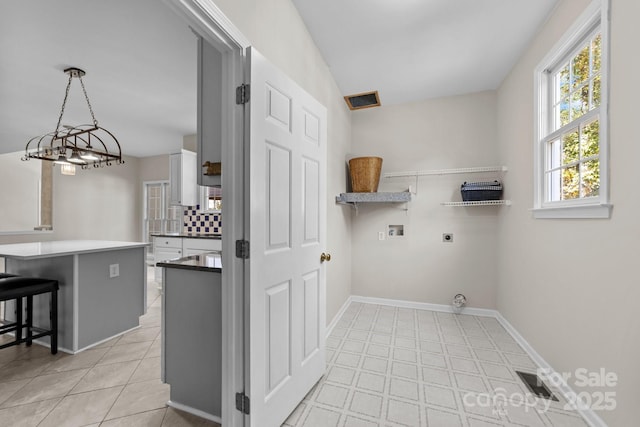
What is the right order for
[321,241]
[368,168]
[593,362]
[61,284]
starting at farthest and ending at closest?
[368,168] → [61,284] → [321,241] → [593,362]

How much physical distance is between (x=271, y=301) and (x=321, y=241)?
65 cm

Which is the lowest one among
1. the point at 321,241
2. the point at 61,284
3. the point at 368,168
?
the point at 61,284

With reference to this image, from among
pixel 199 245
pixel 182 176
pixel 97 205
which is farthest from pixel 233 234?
pixel 97 205

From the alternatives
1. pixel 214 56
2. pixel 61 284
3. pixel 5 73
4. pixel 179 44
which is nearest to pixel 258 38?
pixel 214 56

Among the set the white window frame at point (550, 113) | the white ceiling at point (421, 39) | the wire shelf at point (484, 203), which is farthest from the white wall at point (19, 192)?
the white window frame at point (550, 113)

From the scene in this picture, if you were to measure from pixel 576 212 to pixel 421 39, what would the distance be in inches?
70.2

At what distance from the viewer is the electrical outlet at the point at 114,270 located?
2.61 m

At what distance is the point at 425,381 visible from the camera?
6.44 feet

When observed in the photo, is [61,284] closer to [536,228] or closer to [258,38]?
[258,38]

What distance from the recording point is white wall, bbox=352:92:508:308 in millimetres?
3271

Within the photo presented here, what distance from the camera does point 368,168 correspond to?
3.24 metres

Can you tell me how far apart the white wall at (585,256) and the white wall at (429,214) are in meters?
0.50

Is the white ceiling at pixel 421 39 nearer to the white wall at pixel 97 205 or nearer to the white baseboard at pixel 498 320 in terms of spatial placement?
the white baseboard at pixel 498 320

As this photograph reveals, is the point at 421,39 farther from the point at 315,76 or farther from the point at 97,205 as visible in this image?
the point at 97,205
